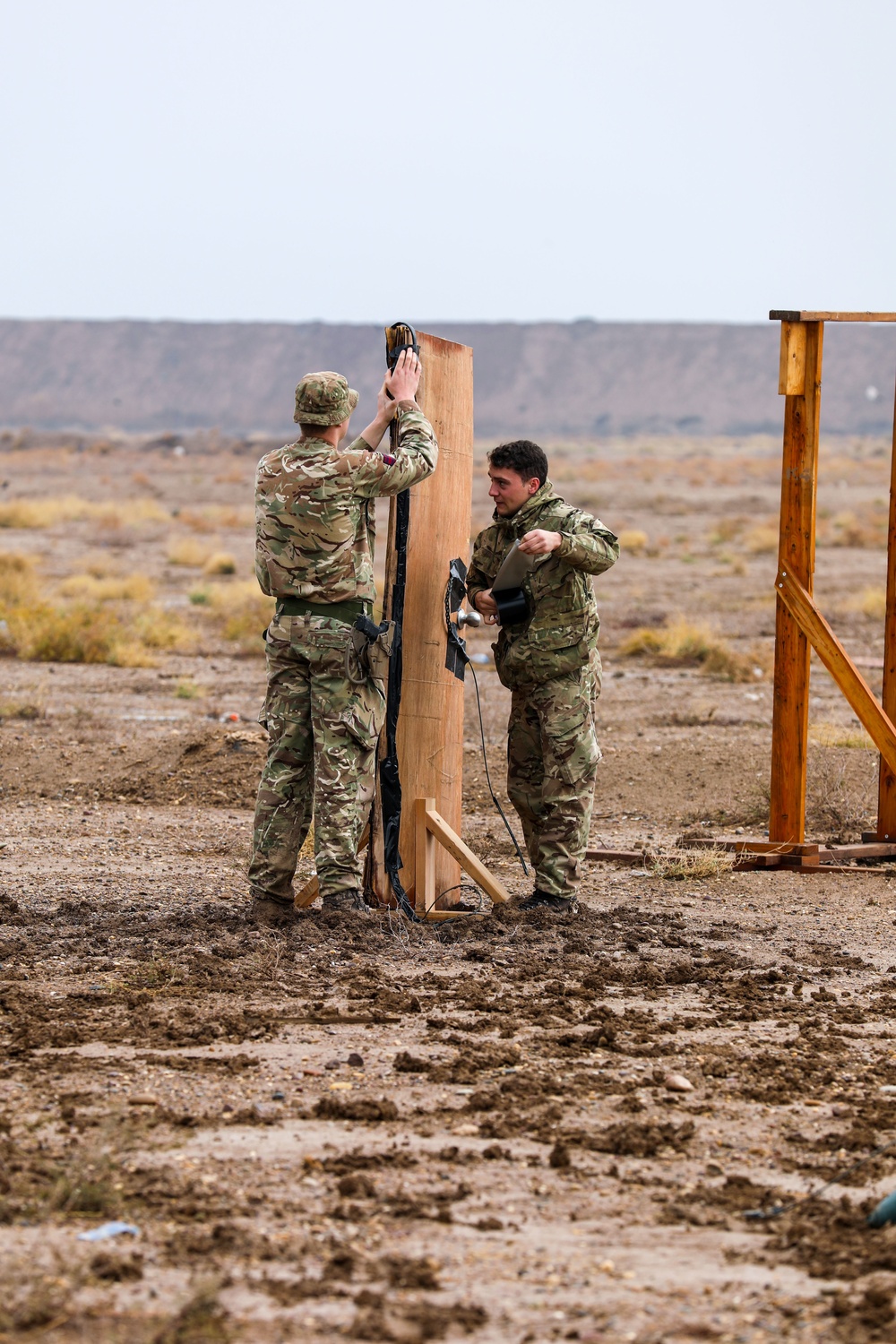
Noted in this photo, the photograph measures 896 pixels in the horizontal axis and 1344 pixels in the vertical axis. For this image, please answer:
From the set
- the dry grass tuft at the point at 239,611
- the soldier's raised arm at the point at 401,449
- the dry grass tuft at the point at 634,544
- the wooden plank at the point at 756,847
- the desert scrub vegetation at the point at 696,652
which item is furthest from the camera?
the dry grass tuft at the point at 634,544

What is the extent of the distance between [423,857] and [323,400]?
6.38 ft

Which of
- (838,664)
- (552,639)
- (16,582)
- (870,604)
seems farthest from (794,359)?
(16,582)

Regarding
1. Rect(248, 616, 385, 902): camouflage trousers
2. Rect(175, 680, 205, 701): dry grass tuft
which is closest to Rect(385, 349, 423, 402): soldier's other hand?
Rect(248, 616, 385, 902): camouflage trousers

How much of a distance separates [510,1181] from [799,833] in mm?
4761

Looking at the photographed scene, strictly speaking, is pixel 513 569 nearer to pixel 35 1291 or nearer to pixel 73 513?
pixel 35 1291

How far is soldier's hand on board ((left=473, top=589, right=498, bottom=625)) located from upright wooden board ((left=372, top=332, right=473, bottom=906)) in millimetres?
154

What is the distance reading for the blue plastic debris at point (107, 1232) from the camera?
3.57m

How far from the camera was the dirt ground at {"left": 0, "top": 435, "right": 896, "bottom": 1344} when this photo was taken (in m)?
3.36

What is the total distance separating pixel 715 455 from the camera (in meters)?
106

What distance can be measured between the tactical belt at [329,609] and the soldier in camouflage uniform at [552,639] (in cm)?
59

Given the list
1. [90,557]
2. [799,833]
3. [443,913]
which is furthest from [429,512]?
[90,557]

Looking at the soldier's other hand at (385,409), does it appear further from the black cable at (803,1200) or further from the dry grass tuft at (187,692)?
the dry grass tuft at (187,692)

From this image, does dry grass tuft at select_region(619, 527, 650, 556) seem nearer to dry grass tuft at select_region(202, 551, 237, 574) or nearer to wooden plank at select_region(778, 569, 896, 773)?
dry grass tuft at select_region(202, 551, 237, 574)

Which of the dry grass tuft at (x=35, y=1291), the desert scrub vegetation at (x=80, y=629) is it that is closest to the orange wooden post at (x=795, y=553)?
the dry grass tuft at (x=35, y=1291)
